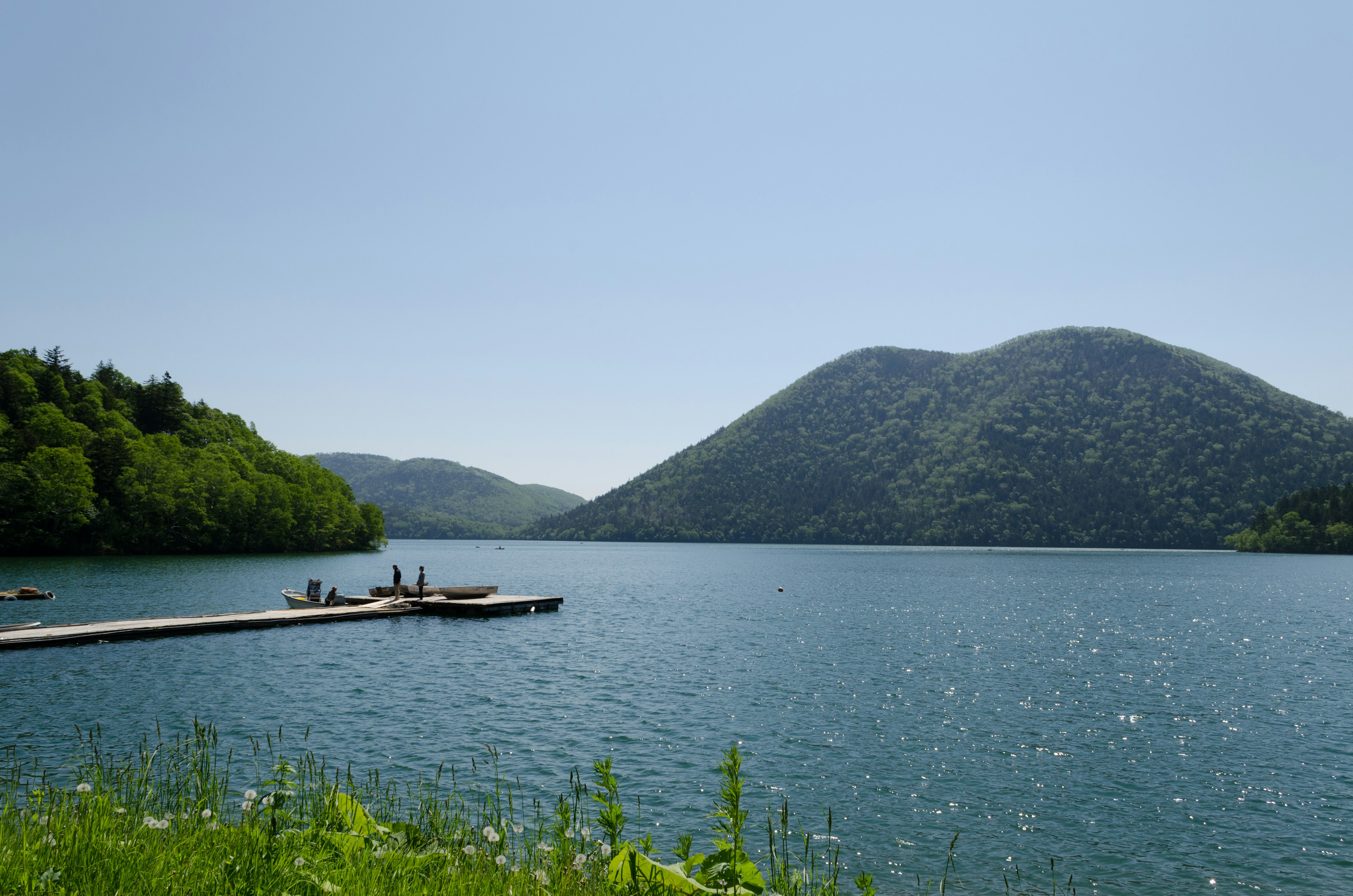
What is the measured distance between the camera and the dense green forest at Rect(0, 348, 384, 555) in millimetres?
79750

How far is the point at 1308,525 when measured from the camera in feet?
451

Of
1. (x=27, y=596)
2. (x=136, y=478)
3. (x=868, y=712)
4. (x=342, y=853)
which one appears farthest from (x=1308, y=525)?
(x=136, y=478)

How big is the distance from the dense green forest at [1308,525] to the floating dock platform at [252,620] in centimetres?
Answer: 14928

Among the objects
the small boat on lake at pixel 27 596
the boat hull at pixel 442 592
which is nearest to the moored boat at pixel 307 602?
the boat hull at pixel 442 592

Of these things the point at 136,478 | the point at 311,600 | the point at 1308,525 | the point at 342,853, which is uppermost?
the point at 136,478

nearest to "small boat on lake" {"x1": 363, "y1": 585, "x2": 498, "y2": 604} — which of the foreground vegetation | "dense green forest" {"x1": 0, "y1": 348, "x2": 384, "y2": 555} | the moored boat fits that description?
the moored boat

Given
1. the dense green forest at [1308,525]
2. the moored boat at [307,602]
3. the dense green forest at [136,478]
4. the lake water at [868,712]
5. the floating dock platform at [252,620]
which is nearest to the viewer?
the lake water at [868,712]

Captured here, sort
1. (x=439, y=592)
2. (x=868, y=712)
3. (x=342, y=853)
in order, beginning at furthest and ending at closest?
(x=439, y=592)
(x=868, y=712)
(x=342, y=853)

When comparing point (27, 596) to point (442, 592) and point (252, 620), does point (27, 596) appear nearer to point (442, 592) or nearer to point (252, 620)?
point (252, 620)

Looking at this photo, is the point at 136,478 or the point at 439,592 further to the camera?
the point at 136,478

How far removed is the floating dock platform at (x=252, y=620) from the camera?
29.1 metres

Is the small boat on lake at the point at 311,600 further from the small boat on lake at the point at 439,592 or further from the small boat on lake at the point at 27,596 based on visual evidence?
the small boat on lake at the point at 27,596

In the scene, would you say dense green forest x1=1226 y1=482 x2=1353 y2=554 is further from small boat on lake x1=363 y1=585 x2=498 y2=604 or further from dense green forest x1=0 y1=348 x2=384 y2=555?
dense green forest x1=0 y1=348 x2=384 y2=555

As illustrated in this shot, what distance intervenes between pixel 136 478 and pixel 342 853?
337 feet
